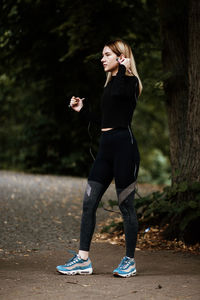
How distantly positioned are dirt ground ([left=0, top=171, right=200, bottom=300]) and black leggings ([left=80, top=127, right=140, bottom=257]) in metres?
0.47

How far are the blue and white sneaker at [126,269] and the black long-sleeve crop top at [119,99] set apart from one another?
4.26 feet

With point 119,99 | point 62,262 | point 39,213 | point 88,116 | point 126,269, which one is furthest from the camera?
point 39,213

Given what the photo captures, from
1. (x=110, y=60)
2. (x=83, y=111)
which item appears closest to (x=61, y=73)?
(x=83, y=111)

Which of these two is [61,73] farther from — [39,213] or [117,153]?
[117,153]

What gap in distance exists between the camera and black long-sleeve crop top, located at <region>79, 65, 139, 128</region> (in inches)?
177

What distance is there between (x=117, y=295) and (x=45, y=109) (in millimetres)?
13247

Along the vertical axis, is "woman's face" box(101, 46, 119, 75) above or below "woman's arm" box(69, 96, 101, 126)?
above

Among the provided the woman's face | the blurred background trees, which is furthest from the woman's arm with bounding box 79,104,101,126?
the blurred background trees

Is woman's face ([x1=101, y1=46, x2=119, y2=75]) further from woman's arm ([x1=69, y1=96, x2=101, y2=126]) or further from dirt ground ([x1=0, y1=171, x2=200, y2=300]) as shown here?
dirt ground ([x1=0, y1=171, x2=200, y2=300])

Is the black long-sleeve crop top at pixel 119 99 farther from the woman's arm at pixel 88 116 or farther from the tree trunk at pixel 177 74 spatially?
the tree trunk at pixel 177 74

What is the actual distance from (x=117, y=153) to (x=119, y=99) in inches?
19.7

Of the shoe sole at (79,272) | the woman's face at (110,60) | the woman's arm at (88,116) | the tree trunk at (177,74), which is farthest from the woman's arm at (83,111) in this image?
the tree trunk at (177,74)

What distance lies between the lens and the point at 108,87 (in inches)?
184

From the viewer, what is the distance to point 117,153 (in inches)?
182
